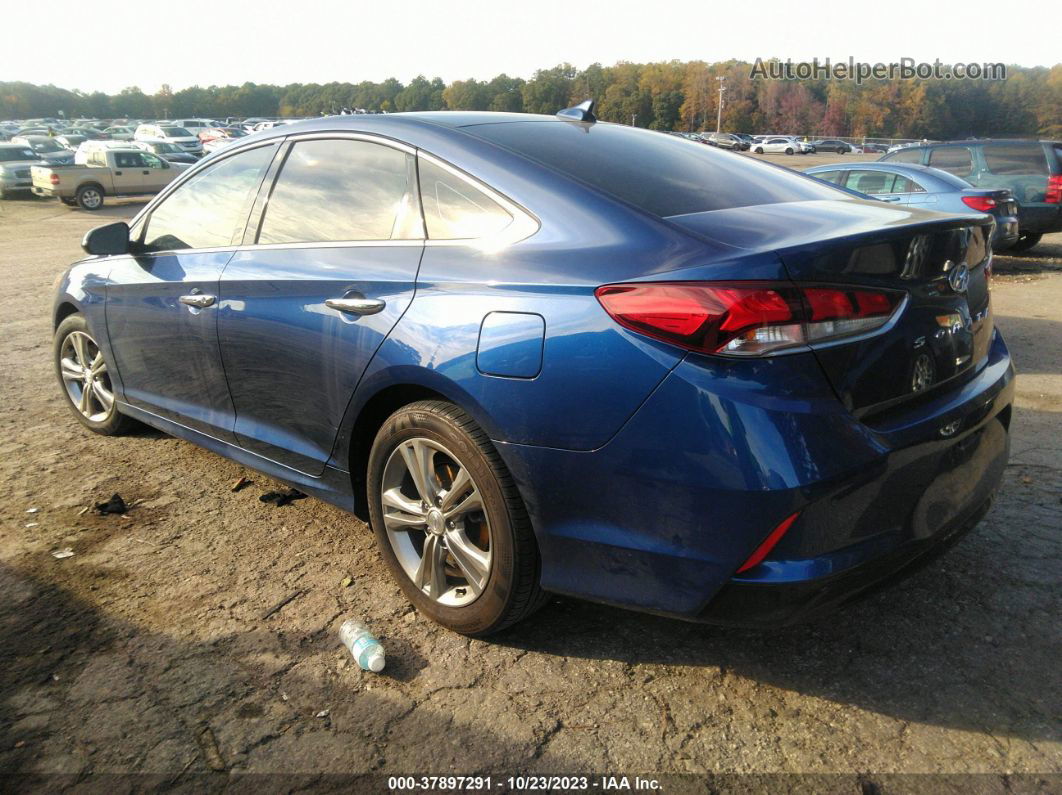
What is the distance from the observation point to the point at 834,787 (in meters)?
2.10

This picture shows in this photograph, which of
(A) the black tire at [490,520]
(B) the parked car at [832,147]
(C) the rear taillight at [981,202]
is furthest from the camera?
(B) the parked car at [832,147]

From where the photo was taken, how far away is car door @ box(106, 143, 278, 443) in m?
3.59

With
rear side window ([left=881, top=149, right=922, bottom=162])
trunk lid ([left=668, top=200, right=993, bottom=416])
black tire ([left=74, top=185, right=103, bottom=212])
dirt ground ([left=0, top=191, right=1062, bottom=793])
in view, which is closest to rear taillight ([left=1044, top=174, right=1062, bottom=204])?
rear side window ([left=881, top=149, right=922, bottom=162])

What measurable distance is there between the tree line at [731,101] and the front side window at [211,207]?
84258 mm

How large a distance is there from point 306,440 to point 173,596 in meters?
0.74

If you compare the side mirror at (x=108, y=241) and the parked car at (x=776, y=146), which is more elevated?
the side mirror at (x=108, y=241)

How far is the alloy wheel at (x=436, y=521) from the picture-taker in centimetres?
266

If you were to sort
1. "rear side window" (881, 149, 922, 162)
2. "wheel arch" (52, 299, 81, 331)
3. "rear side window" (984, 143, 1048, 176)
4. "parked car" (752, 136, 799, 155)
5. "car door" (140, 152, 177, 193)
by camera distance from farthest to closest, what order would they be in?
"parked car" (752, 136, 799, 155) → "car door" (140, 152, 177, 193) → "rear side window" (881, 149, 922, 162) → "rear side window" (984, 143, 1048, 176) → "wheel arch" (52, 299, 81, 331)

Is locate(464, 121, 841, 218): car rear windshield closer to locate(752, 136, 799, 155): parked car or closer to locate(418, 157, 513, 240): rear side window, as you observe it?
locate(418, 157, 513, 240): rear side window

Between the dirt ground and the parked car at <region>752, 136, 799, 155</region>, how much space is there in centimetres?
6790

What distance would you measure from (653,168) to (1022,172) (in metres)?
12.3

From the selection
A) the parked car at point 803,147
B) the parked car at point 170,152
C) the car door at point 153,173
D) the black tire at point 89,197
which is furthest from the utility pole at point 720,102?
the black tire at point 89,197

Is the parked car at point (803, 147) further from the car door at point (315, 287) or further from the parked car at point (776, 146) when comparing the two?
the car door at point (315, 287)

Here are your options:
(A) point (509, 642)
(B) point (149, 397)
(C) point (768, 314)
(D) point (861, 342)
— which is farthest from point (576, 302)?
(B) point (149, 397)
